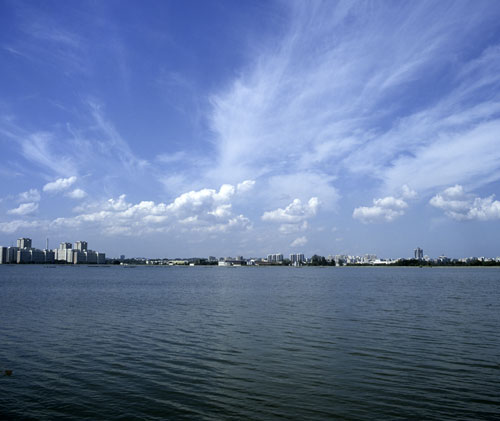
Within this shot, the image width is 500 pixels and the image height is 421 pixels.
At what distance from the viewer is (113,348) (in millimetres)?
22500

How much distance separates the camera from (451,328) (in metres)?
28.7

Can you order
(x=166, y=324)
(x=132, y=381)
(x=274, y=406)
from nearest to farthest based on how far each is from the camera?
(x=274, y=406) < (x=132, y=381) < (x=166, y=324)

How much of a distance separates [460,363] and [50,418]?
711 inches

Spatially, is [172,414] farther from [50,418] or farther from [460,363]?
[460,363]

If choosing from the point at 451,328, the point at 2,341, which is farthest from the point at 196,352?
the point at 451,328

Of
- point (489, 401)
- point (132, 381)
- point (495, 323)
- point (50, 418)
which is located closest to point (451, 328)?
point (495, 323)

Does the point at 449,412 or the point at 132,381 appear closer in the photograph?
the point at 449,412

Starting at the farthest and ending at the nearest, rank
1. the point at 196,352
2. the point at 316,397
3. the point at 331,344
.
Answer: the point at 331,344 < the point at 196,352 < the point at 316,397

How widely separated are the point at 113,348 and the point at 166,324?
8.41 meters

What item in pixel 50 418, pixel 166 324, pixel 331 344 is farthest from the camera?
pixel 166 324

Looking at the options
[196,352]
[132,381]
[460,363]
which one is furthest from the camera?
[196,352]

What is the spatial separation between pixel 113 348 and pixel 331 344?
12704 millimetres

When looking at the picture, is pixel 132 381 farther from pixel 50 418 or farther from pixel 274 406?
pixel 274 406

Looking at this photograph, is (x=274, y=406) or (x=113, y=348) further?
(x=113, y=348)
